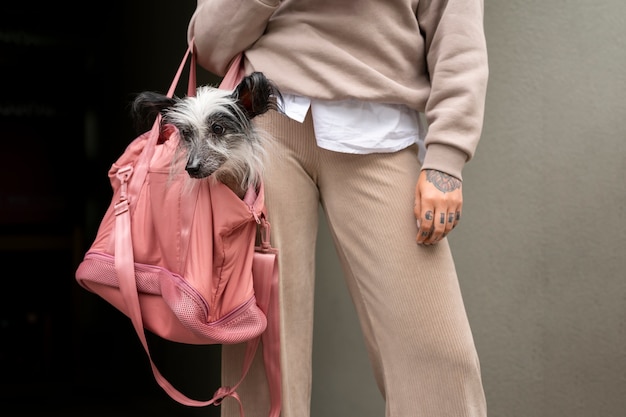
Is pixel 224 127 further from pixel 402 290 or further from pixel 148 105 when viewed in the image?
pixel 402 290

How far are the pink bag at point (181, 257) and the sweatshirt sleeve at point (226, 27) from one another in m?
0.17

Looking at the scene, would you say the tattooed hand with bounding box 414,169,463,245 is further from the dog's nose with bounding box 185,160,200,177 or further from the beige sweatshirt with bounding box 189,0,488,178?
the dog's nose with bounding box 185,160,200,177

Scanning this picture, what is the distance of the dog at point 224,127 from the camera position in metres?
1.18

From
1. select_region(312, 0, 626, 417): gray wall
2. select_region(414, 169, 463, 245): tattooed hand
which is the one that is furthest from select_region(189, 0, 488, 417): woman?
select_region(312, 0, 626, 417): gray wall

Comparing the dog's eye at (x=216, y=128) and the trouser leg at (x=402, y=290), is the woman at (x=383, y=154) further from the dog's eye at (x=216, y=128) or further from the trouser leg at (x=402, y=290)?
the dog's eye at (x=216, y=128)

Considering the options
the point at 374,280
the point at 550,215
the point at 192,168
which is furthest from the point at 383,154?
the point at 550,215

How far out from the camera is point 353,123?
1.28 metres

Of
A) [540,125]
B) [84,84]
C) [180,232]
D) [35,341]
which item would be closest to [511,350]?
[540,125]

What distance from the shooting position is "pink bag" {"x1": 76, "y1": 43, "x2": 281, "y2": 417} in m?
1.23

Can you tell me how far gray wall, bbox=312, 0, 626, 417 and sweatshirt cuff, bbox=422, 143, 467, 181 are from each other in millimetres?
785

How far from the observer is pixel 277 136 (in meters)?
1.33

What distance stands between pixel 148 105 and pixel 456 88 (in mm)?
507

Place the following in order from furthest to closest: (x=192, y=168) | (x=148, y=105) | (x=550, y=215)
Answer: (x=550, y=215) < (x=148, y=105) < (x=192, y=168)

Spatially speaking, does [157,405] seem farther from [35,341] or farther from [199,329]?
[199,329]
